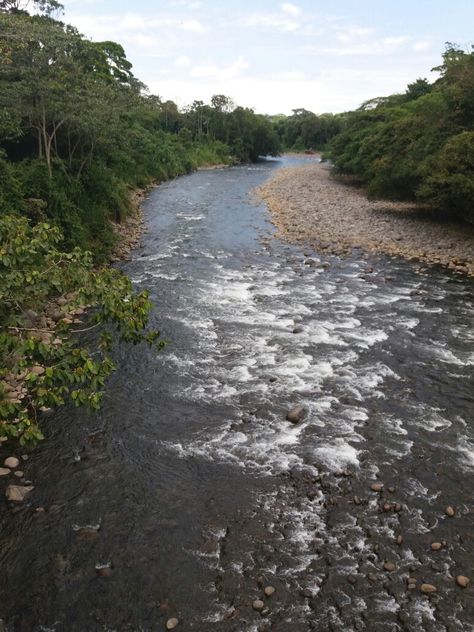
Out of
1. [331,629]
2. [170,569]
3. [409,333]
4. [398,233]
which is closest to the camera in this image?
[331,629]

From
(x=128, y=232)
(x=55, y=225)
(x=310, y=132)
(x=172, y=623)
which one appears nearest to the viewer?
(x=172, y=623)

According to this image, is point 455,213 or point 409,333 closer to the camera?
point 409,333

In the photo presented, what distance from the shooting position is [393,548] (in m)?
6.46

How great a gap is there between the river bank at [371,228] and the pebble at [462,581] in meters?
14.8

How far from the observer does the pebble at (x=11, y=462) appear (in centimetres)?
773

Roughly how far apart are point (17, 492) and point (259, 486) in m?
3.67

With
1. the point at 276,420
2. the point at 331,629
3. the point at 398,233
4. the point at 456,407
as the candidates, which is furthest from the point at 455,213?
the point at 331,629

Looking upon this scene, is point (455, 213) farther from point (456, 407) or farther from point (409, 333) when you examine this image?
point (456, 407)

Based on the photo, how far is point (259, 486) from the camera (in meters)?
7.58

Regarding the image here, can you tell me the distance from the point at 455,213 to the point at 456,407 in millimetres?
18347

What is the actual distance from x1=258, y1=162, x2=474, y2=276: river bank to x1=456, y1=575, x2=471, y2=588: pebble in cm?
1485

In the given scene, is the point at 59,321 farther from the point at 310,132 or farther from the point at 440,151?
the point at 310,132

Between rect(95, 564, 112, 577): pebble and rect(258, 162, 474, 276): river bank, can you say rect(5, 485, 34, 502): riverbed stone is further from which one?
rect(258, 162, 474, 276): river bank

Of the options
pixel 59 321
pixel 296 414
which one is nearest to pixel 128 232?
pixel 296 414
